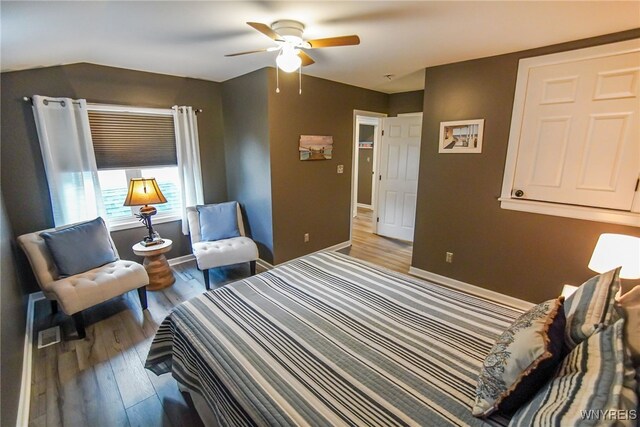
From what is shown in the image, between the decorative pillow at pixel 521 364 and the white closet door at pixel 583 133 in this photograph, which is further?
the white closet door at pixel 583 133

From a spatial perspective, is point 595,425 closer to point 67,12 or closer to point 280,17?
point 280,17

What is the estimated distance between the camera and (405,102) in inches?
179

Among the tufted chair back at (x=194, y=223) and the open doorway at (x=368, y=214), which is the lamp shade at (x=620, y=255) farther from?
the tufted chair back at (x=194, y=223)

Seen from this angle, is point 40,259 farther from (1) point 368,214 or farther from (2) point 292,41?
(1) point 368,214

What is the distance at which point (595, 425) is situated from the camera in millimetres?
642

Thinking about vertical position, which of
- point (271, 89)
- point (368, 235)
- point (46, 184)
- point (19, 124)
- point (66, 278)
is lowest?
point (368, 235)

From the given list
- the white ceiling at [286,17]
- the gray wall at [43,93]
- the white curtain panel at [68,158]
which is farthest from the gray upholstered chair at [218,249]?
the white ceiling at [286,17]

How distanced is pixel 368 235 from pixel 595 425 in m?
4.56

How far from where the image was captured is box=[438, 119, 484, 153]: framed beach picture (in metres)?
2.83

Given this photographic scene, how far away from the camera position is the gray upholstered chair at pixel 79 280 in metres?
2.27

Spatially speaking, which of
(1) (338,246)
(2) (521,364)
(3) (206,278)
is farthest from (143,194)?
(2) (521,364)

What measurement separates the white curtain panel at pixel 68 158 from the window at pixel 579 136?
4.23 m

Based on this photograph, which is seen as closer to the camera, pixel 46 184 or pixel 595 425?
pixel 595 425

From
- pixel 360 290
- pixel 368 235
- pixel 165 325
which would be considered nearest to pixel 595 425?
pixel 360 290
